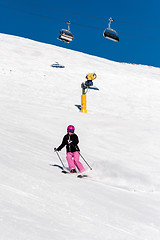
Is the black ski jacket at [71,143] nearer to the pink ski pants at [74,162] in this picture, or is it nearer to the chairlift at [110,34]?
the pink ski pants at [74,162]

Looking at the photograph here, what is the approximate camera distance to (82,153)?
9648mm

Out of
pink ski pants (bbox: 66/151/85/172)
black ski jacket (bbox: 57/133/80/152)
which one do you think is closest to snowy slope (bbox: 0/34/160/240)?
Result: pink ski pants (bbox: 66/151/85/172)

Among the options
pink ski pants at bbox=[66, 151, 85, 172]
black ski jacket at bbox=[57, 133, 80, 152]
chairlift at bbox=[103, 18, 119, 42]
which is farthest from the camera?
chairlift at bbox=[103, 18, 119, 42]

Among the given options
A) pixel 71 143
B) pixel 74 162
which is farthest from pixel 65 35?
pixel 74 162

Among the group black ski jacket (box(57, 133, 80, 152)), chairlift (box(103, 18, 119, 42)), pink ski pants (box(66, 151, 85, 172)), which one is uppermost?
chairlift (box(103, 18, 119, 42))

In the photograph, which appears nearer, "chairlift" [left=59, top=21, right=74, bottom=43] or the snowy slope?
the snowy slope

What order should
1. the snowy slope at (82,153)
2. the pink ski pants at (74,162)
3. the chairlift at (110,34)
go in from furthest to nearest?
1. the chairlift at (110,34)
2. the pink ski pants at (74,162)
3. the snowy slope at (82,153)

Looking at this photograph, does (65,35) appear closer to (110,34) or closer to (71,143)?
(110,34)

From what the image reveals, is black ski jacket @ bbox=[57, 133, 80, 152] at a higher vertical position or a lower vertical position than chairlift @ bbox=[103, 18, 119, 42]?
lower

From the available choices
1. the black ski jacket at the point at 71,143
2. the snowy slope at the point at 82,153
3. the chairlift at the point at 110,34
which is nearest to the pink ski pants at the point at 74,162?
the black ski jacket at the point at 71,143

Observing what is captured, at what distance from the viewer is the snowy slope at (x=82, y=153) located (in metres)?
3.13

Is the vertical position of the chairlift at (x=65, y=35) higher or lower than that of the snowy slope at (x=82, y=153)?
higher

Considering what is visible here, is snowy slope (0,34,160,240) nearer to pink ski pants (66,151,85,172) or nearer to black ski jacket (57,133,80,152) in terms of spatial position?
pink ski pants (66,151,85,172)

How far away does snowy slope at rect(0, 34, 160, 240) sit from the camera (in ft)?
10.3
